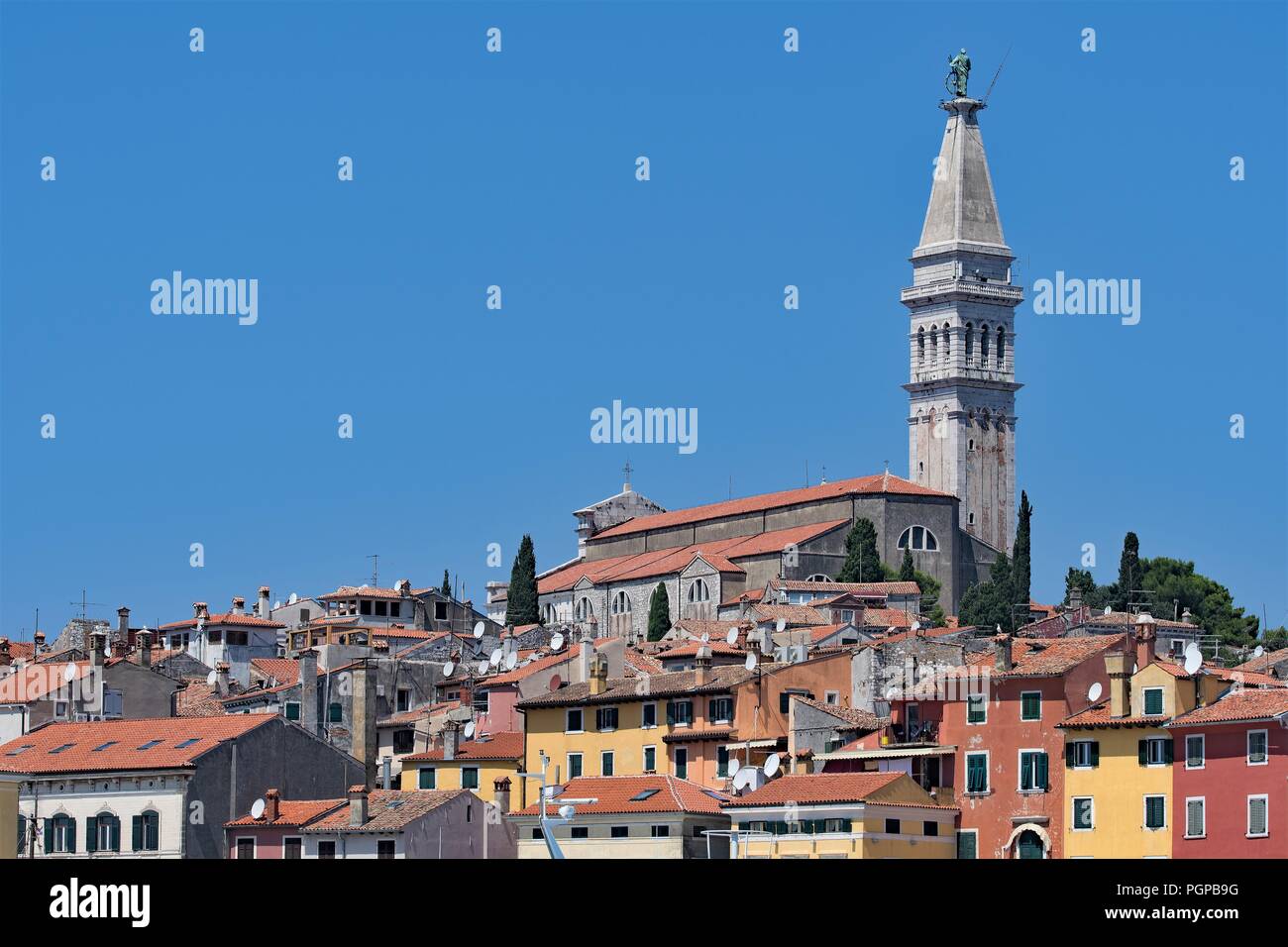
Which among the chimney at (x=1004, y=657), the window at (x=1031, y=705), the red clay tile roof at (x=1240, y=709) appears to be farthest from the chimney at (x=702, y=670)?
the red clay tile roof at (x=1240, y=709)

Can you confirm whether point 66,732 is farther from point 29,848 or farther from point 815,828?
point 815,828

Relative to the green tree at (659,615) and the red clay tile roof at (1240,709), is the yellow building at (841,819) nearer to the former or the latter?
the red clay tile roof at (1240,709)

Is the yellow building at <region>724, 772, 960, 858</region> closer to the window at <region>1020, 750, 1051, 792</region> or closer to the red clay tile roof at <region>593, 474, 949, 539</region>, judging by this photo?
the window at <region>1020, 750, 1051, 792</region>

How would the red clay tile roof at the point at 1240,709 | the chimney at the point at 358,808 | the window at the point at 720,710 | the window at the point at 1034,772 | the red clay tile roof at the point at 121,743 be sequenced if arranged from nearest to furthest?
the red clay tile roof at the point at 1240,709
the chimney at the point at 358,808
the window at the point at 1034,772
the red clay tile roof at the point at 121,743
the window at the point at 720,710

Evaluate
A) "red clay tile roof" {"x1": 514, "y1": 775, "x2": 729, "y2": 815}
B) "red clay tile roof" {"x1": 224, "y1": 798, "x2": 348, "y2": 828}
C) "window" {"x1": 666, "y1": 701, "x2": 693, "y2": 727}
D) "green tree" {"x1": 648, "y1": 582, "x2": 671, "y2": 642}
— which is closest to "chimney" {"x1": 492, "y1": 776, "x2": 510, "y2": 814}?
"red clay tile roof" {"x1": 514, "y1": 775, "x2": 729, "y2": 815}

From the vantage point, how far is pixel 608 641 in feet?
236

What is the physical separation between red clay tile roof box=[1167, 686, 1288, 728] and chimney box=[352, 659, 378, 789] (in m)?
21.4

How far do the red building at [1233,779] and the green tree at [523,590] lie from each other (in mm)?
66276

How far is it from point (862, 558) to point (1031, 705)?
230ft

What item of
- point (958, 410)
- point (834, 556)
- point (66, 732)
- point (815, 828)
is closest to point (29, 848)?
point (66, 732)

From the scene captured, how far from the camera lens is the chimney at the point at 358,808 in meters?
52.3

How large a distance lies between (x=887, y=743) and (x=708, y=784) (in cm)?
380

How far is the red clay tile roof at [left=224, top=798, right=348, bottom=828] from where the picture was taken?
5350 centimetres

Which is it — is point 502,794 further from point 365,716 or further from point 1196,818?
point 1196,818
